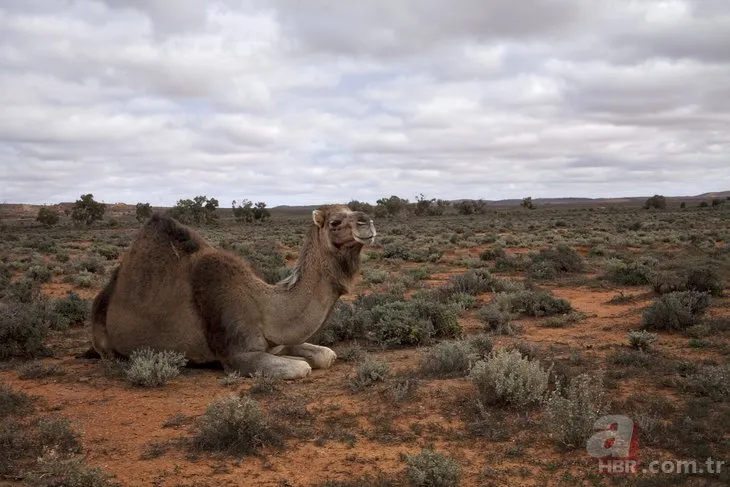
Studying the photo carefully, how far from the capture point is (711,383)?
6535 mm

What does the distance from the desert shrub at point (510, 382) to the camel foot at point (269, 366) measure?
231 cm

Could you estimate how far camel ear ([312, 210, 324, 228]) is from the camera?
7.61 meters

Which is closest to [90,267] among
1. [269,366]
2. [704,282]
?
[269,366]

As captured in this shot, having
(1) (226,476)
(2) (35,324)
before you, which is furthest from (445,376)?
(2) (35,324)

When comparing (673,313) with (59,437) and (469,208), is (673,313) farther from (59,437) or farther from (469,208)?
(469,208)

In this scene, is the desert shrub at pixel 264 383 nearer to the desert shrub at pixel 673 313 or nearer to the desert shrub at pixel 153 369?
the desert shrub at pixel 153 369

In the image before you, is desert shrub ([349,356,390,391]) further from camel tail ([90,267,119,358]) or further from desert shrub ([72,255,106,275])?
desert shrub ([72,255,106,275])

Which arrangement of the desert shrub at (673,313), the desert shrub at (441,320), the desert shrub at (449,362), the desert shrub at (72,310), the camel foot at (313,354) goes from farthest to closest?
the desert shrub at (72,310), the desert shrub at (441,320), the desert shrub at (673,313), the camel foot at (313,354), the desert shrub at (449,362)

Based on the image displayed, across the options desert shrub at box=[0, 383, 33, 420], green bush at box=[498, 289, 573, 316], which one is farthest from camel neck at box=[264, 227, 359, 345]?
green bush at box=[498, 289, 573, 316]

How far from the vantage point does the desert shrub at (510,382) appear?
20.9 ft

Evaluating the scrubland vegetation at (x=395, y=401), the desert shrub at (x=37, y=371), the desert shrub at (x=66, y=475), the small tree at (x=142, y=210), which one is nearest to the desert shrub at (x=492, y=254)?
the scrubland vegetation at (x=395, y=401)

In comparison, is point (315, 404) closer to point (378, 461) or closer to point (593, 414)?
point (378, 461)

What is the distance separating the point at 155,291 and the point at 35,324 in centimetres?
296

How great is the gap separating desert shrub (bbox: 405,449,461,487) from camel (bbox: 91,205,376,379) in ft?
9.81
